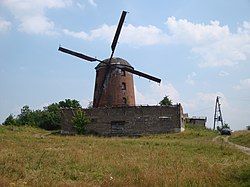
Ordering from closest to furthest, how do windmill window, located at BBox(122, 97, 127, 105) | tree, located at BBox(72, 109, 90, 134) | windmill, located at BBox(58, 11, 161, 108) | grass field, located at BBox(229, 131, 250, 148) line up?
grass field, located at BBox(229, 131, 250, 148) < tree, located at BBox(72, 109, 90, 134) < windmill, located at BBox(58, 11, 161, 108) < windmill window, located at BBox(122, 97, 127, 105)

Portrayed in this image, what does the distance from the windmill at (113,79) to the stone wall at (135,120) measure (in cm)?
208

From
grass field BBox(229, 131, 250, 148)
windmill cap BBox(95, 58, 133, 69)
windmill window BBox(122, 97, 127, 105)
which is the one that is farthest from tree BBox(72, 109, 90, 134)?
grass field BBox(229, 131, 250, 148)

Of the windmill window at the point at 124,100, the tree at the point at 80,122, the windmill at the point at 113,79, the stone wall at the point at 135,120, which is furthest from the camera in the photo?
the windmill window at the point at 124,100

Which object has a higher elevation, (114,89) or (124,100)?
(114,89)

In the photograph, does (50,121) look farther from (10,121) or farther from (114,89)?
(114,89)

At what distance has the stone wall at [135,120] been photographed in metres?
42.0

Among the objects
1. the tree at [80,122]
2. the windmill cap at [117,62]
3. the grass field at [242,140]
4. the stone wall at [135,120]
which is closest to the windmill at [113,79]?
the windmill cap at [117,62]

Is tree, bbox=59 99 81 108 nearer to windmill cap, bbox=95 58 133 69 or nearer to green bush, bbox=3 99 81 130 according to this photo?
green bush, bbox=3 99 81 130

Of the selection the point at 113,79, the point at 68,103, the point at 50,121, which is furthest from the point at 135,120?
the point at 68,103

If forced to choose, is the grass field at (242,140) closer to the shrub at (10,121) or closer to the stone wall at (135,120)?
the stone wall at (135,120)

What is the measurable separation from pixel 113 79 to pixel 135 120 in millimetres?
5662

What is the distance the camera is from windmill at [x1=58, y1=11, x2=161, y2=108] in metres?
44.8

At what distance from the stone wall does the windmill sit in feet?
6.83

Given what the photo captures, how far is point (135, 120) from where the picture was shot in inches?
1677
